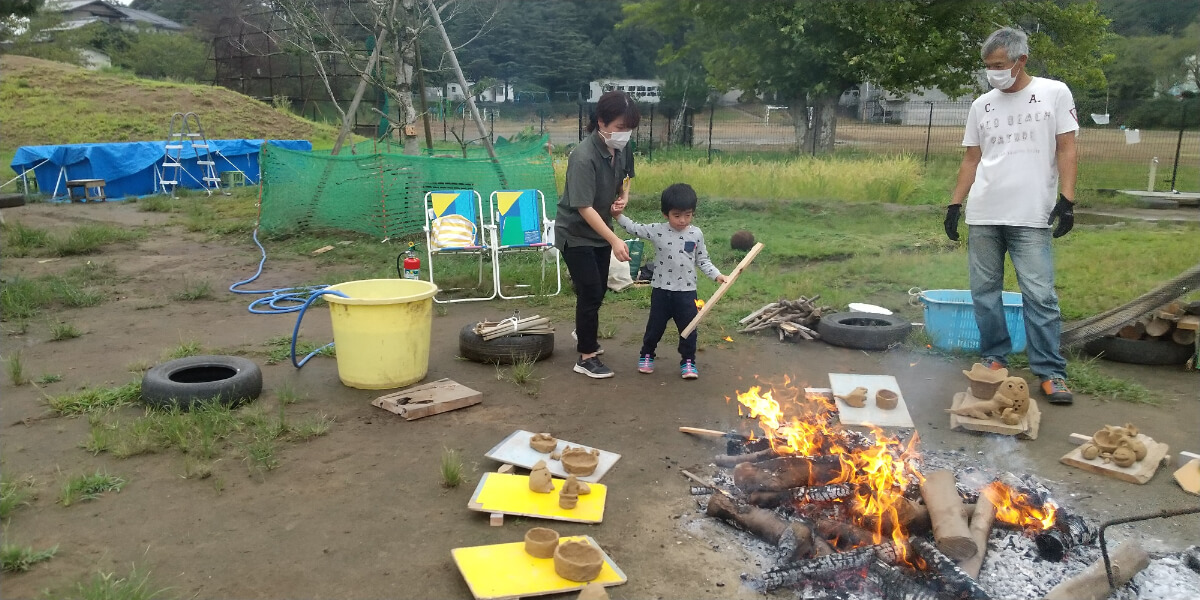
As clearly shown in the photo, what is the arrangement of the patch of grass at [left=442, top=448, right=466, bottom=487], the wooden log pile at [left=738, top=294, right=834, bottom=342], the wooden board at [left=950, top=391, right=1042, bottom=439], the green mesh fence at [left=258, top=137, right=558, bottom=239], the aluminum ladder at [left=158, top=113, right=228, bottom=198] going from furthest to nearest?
the aluminum ladder at [left=158, top=113, right=228, bottom=198]
the green mesh fence at [left=258, top=137, right=558, bottom=239]
the wooden log pile at [left=738, top=294, right=834, bottom=342]
the wooden board at [left=950, top=391, right=1042, bottom=439]
the patch of grass at [left=442, top=448, right=466, bottom=487]

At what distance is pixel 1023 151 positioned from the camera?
16.9 ft

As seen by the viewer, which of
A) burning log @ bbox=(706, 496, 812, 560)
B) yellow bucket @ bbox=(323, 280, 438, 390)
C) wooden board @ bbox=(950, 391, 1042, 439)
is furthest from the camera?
yellow bucket @ bbox=(323, 280, 438, 390)

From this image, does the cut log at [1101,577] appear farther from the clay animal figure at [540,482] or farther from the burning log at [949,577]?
the clay animal figure at [540,482]

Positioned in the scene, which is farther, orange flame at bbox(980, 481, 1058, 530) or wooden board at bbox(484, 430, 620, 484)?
wooden board at bbox(484, 430, 620, 484)

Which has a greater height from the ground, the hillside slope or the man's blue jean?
the hillside slope

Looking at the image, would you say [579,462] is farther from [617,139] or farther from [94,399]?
[94,399]

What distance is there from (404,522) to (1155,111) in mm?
26344

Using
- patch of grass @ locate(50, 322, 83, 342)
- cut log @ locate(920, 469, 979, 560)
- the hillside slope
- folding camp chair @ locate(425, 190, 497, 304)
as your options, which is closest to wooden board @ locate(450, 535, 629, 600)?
cut log @ locate(920, 469, 979, 560)

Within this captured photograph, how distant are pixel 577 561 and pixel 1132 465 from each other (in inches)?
115

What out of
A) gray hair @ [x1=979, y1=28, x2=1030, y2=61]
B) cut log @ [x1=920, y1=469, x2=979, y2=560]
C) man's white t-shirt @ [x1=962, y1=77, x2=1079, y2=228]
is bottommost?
cut log @ [x1=920, y1=469, x2=979, y2=560]

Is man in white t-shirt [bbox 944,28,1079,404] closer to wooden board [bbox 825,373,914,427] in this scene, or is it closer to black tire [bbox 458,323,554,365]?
wooden board [bbox 825,373,914,427]

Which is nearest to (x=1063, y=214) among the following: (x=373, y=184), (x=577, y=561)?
(x=577, y=561)

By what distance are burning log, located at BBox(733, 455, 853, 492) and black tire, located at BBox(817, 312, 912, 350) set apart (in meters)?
2.83

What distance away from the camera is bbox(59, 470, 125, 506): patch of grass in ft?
12.1
